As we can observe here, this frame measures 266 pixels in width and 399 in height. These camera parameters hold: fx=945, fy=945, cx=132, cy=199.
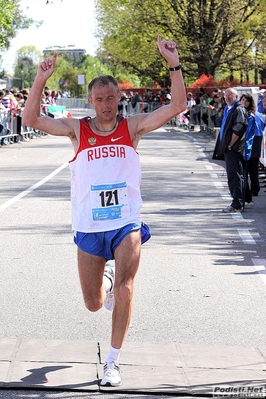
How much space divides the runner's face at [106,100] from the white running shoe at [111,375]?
148cm

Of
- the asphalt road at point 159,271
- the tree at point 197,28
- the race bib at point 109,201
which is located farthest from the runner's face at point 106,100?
the tree at point 197,28

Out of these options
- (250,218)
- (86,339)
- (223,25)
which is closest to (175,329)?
(86,339)

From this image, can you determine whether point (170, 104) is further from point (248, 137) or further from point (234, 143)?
point (248, 137)

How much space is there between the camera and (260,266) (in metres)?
9.70

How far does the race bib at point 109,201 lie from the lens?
221 inches

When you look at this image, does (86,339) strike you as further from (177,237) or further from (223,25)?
(223,25)

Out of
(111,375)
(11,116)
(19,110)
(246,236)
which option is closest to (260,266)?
(246,236)

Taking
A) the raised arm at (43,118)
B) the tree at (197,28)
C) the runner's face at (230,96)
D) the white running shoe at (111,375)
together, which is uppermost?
the tree at (197,28)

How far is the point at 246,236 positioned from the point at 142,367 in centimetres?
622

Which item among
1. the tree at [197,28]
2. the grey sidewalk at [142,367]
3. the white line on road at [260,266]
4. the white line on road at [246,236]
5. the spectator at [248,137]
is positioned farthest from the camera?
the tree at [197,28]

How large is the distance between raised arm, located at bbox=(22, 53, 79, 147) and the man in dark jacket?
831 cm

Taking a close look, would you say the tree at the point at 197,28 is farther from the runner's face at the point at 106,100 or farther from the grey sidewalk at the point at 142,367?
the runner's face at the point at 106,100

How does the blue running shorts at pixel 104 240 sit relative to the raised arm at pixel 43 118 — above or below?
below

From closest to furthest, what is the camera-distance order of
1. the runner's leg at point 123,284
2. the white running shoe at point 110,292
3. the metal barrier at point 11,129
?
1. the runner's leg at point 123,284
2. the white running shoe at point 110,292
3. the metal barrier at point 11,129
